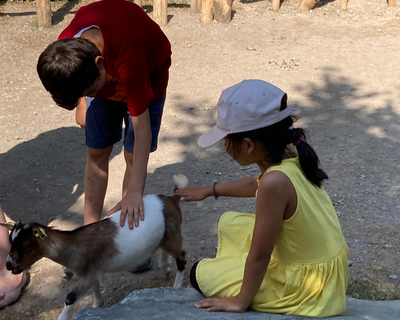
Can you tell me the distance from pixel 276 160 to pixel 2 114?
4370mm

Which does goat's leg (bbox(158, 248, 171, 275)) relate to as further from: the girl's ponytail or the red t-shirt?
the girl's ponytail

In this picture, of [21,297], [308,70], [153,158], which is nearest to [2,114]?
[153,158]

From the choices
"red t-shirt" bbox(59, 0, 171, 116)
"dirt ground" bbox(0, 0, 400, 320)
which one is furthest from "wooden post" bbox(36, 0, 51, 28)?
"red t-shirt" bbox(59, 0, 171, 116)

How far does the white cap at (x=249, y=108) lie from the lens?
6.96 feet

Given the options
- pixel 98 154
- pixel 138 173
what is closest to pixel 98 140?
pixel 98 154

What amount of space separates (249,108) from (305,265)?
0.80m

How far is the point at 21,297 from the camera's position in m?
3.17

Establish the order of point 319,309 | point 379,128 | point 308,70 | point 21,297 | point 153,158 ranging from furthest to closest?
point 308,70 → point 379,128 → point 153,158 → point 21,297 → point 319,309

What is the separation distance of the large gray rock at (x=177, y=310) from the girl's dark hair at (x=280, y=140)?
722mm

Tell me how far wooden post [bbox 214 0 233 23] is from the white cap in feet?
20.7

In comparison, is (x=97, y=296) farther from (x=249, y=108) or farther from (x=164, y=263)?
(x=249, y=108)

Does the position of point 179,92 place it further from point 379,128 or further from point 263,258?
point 263,258

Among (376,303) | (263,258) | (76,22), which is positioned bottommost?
(376,303)

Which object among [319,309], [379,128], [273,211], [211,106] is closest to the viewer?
[273,211]
